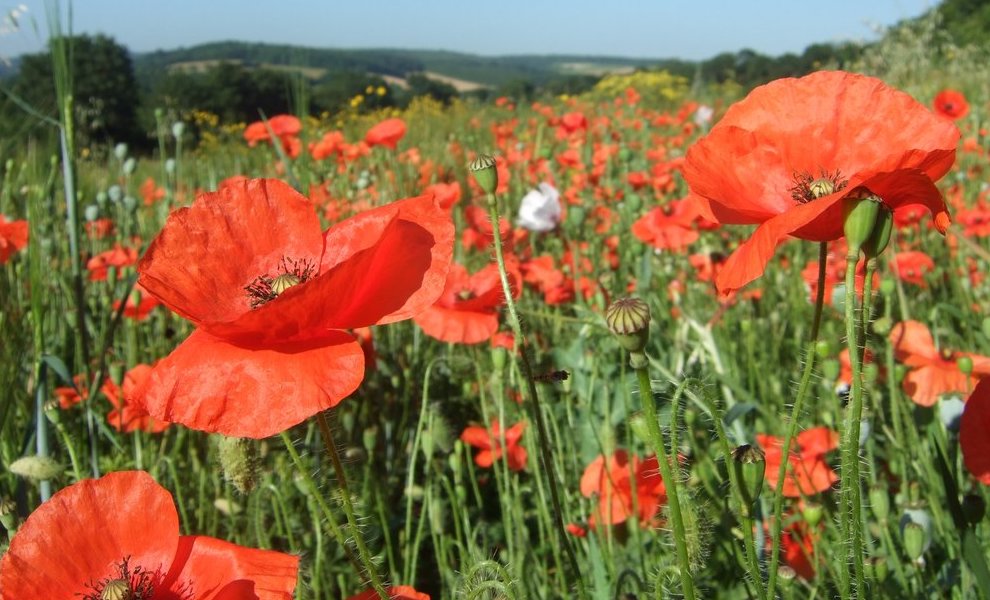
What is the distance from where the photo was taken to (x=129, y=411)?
68.7 inches

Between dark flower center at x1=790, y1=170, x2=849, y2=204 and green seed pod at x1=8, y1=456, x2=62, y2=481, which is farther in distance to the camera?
green seed pod at x1=8, y1=456, x2=62, y2=481

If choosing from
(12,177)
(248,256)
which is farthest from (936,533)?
(12,177)

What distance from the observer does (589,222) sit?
11.1ft

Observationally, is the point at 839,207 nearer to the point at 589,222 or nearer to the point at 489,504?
the point at 489,504

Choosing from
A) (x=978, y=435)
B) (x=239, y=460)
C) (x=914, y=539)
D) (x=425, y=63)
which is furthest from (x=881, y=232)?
Answer: (x=425, y=63)

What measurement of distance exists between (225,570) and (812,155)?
2.26 ft

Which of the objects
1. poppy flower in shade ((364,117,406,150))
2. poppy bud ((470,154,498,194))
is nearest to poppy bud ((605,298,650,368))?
poppy bud ((470,154,498,194))

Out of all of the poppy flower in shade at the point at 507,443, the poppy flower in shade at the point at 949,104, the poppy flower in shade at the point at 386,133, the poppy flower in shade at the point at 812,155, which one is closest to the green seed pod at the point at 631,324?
the poppy flower in shade at the point at 812,155

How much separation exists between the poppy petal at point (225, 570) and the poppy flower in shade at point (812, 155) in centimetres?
46

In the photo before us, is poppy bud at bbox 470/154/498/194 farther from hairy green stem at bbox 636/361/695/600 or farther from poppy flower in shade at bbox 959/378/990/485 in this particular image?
poppy flower in shade at bbox 959/378/990/485

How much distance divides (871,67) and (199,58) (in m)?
64.8

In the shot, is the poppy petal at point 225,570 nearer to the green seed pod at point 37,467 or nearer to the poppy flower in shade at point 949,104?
the green seed pod at point 37,467

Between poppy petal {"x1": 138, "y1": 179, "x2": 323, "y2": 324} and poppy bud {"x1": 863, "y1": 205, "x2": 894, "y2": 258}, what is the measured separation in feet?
1.80

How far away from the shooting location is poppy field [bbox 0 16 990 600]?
74cm
